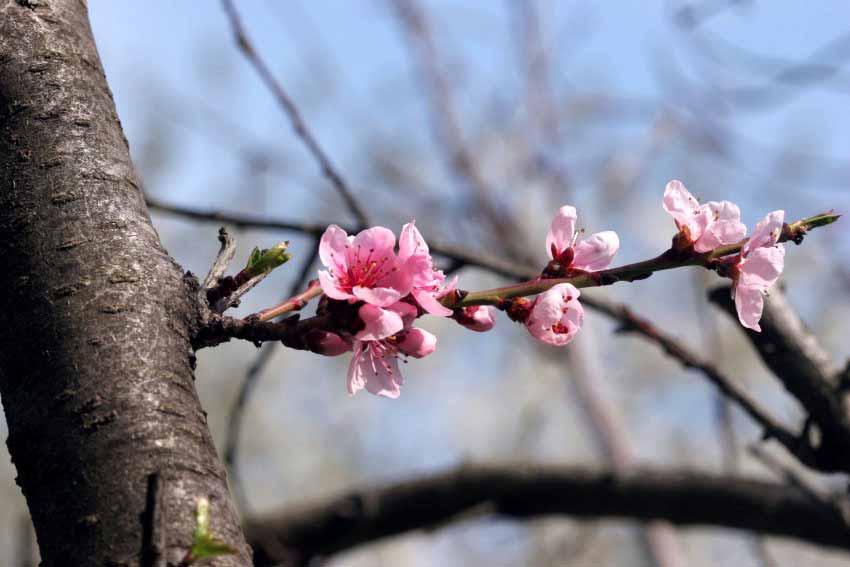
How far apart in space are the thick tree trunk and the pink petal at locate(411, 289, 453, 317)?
30 centimetres

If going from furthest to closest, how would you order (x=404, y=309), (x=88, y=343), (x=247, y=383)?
(x=247, y=383) → (x=404, y=309) → (x=88, y=343)

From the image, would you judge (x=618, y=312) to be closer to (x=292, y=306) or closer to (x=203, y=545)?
(x=292, y=306)

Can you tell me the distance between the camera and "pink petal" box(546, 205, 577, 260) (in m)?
1.33

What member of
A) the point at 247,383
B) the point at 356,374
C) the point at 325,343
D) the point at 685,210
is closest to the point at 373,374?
the point at 356,374

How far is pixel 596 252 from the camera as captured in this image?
4.28 feet

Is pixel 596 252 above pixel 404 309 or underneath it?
above

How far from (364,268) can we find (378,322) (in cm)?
17

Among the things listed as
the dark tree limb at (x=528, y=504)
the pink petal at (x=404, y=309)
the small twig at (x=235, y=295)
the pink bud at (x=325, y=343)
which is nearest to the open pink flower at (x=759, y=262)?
the pink petal at (x=404, y=309)

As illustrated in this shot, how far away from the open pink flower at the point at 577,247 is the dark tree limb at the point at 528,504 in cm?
207

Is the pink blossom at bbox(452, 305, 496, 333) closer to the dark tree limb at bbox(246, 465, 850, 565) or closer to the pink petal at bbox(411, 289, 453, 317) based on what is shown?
the pink petal at bbox(411, 289, 453, 317)

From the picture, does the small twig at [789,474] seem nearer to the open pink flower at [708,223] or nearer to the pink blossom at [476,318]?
the open pink flower at [708,223]

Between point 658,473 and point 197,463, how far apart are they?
265cm

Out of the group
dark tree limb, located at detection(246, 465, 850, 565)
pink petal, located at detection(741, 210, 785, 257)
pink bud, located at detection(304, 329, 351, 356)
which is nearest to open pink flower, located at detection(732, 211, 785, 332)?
pink petal, located at detection(741, 210, 785, 257)

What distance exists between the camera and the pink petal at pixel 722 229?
4.19 ft
